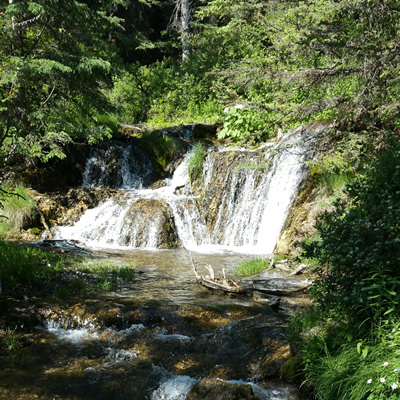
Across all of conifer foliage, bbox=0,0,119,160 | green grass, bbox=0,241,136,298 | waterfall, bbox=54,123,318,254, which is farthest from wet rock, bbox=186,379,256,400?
conifer foliage, bbox=0,0,119,160

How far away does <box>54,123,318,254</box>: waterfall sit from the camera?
12102 millimetres

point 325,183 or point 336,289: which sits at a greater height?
point 325,183

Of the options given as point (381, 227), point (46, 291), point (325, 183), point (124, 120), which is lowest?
point (46, 291)

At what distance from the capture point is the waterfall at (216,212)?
39.7 feet

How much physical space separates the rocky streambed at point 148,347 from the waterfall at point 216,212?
5.35m

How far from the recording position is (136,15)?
30.8m

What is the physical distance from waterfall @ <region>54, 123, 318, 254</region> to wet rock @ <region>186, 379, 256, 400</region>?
7.54 m

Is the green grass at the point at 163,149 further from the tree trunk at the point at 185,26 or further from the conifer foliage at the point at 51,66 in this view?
the tree trunk at the point at 185,26

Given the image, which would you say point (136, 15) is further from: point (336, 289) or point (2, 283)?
point (336, 289)

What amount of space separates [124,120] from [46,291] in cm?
1737

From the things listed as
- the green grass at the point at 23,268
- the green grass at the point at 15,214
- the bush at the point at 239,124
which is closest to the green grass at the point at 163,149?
the bush at the point at 239,124

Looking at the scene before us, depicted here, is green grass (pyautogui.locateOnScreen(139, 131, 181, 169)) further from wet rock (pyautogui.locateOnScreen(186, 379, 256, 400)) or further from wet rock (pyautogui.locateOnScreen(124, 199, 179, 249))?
wet rock (pyautogui.locateOnScreen(186, 379, 256, 400))

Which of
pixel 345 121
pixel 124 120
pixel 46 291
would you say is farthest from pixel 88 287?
pixel 124 120

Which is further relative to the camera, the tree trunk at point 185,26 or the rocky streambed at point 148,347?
the tree trunk at point 185,26
